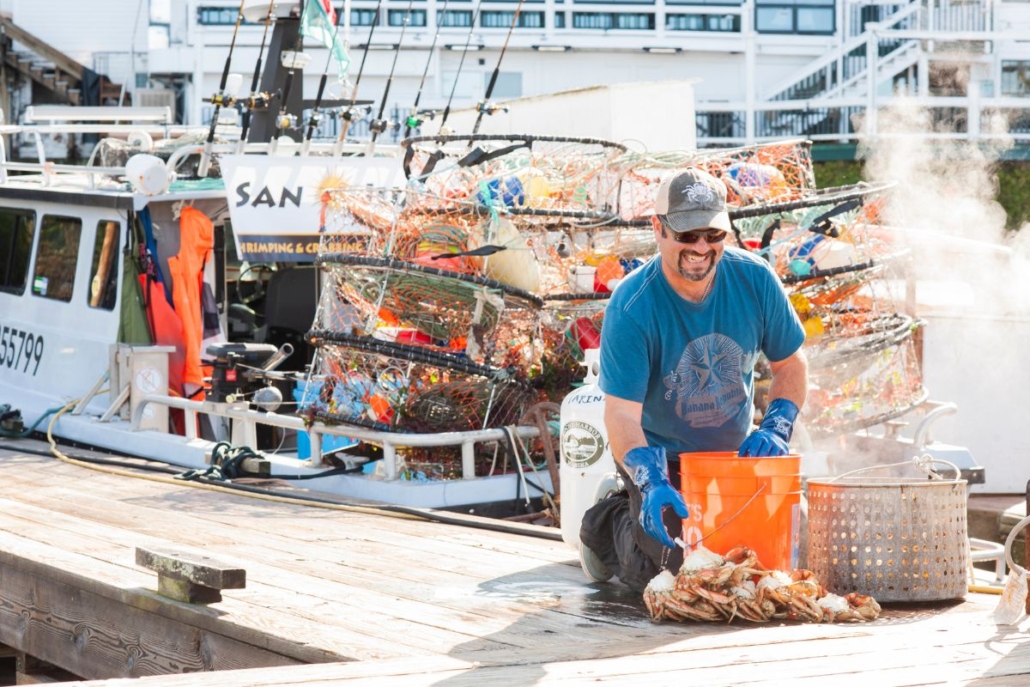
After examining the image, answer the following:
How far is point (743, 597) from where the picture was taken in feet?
15.4

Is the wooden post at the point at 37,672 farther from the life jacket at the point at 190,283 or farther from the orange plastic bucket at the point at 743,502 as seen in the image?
the life jacket at the point at 190,283

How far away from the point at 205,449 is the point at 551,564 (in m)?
4.44

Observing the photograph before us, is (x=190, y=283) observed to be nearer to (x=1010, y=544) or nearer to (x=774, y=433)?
(x=774, y=433)

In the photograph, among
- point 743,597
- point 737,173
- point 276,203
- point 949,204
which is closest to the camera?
point 743,597

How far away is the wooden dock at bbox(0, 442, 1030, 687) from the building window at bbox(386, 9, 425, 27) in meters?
27.4

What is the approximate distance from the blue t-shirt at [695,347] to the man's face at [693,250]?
11cm

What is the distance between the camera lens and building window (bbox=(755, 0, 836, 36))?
3578cm

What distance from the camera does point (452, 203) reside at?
28.1 ft

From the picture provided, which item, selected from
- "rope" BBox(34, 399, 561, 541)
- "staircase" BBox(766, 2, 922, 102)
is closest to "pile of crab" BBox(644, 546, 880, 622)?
"rope" BBox(34, 399, 561, 541)

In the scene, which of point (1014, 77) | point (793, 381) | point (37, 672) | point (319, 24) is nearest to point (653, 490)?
point (793, 381)

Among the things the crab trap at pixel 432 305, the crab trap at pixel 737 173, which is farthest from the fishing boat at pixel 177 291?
the crab trap at pixel 737 173

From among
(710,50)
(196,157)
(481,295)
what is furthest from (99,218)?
(710,50)

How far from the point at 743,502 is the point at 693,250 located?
0.79m

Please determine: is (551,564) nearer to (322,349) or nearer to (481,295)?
(481,295)
